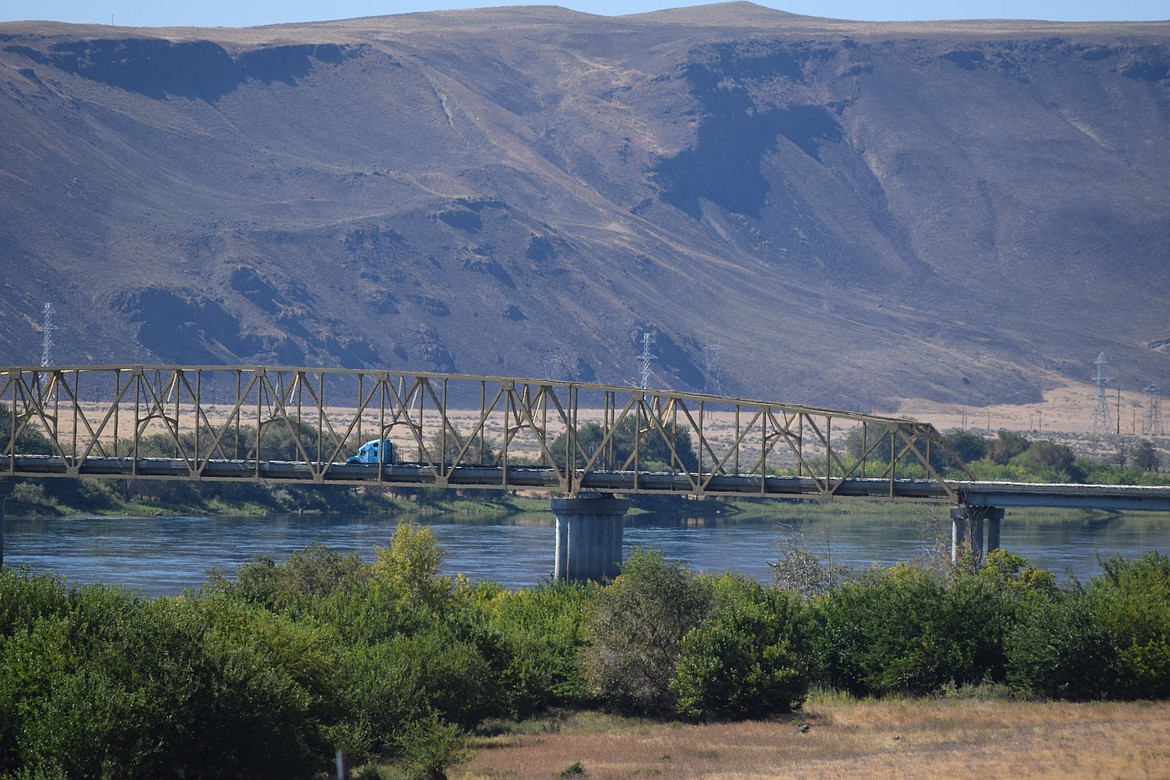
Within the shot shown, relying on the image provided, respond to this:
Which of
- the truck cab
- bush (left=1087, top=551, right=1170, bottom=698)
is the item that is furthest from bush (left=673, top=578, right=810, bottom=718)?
the truck cab

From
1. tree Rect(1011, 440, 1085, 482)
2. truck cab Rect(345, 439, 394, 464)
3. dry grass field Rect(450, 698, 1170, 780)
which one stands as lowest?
dry grass field Rect(450, 698, 1170, 780)

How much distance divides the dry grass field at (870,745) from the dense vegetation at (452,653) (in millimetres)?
1990

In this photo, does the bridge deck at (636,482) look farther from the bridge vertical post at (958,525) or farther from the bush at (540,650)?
the bush at (540,650)

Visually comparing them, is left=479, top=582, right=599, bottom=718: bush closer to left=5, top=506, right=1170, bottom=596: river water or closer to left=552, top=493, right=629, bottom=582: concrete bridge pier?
left=552, top=493, right=629, bottom=582: concrete bridge pier

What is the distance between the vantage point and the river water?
314 feet

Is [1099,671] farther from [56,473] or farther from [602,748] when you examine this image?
[56,473]

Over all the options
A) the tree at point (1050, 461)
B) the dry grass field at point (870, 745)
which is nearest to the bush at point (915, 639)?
the dry grass field at point (870, 745)

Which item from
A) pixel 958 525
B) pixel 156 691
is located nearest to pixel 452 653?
pixel 156 691

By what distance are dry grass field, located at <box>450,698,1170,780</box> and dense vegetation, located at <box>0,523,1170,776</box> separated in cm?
199

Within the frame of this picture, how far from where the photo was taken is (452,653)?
56.1 m

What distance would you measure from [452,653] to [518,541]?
6290 cm

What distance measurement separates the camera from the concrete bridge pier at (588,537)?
84125 millimetres

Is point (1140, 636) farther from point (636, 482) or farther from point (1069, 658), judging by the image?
point (636, 482)

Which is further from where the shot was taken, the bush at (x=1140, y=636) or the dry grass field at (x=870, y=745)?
the bush at (x=1140, y=636)
